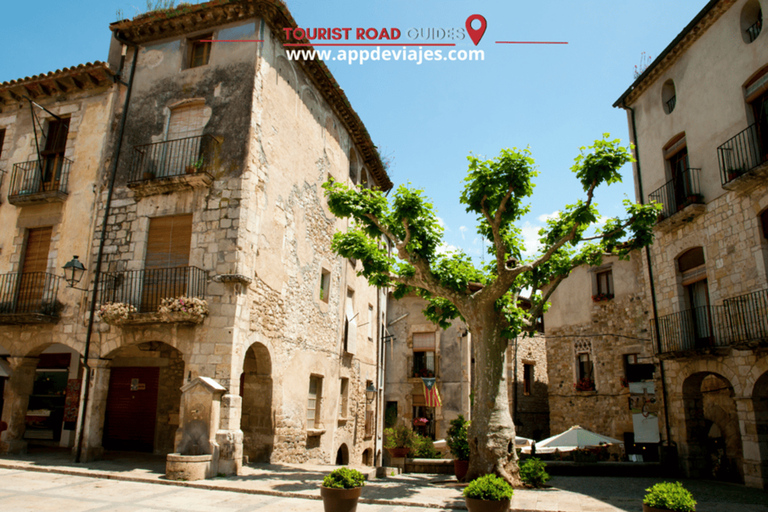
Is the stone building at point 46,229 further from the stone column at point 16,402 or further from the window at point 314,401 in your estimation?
the window at point 314,401

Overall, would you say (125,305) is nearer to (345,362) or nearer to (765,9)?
(345,362)

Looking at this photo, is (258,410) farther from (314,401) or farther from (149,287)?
(149,287)

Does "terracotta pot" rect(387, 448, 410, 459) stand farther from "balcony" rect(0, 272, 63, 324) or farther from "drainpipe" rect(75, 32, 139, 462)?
"balcony" rect(0, 272, 63, 324)

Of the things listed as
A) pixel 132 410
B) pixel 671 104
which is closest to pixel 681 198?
pixel 671 104

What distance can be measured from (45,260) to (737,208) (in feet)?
59.7

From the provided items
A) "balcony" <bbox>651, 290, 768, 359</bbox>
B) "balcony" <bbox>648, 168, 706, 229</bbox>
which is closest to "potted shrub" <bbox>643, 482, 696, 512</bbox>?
"balcony" <bbox>651, 290, 768, 359</bbox>

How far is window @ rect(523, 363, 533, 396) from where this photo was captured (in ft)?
87.7

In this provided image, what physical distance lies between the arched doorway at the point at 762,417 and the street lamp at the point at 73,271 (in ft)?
52.8

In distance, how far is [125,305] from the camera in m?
12.5

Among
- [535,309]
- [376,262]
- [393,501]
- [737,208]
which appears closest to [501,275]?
[535,309]

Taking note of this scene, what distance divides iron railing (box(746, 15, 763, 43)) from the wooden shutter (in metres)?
14.7

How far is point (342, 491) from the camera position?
7.14 metres

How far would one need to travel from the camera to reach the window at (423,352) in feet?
80.3

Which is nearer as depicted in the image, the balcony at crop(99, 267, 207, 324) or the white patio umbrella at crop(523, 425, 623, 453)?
the balcony at crop(99, 267, 207, 324)
